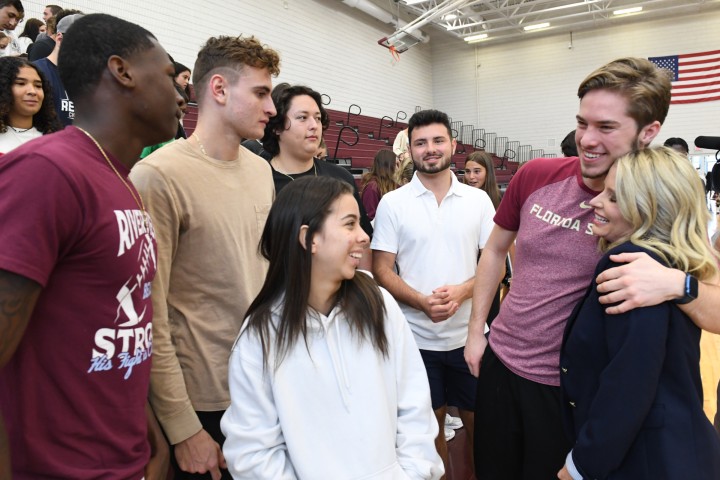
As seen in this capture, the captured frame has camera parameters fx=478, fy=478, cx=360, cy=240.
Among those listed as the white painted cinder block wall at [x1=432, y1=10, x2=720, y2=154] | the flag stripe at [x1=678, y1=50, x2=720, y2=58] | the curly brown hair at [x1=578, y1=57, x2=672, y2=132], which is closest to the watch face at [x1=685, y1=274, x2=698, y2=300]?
the curly brown hair at [x1=578, y1=57, x2=672, y2=132]

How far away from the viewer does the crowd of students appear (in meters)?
0.93

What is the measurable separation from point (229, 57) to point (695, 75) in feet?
49.4

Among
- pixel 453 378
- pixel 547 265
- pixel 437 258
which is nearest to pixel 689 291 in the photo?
pixel 547 265

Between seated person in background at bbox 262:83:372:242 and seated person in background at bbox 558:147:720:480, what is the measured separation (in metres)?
1.23

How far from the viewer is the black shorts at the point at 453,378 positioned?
2.31 metres

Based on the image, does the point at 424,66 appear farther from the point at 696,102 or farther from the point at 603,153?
the point at 603,153

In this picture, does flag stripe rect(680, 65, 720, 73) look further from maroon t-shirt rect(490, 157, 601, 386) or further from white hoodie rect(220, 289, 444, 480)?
white hoodie rect(220, 289, 444, 480)

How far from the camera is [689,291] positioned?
116cm

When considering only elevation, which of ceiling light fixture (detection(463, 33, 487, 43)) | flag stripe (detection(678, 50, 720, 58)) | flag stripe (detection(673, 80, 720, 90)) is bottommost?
flag stripe (detection(673, 80, 720, 90))

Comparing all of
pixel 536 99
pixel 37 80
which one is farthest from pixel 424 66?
pixel 37 80

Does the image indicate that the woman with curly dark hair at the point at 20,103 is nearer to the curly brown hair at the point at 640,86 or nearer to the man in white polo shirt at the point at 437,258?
the man in white polo shirt at the point at 437,258

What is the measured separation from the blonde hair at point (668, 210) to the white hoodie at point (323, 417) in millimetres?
779

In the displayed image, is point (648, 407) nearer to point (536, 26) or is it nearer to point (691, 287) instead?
point (691, 287)

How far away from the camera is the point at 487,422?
5.84 feet
